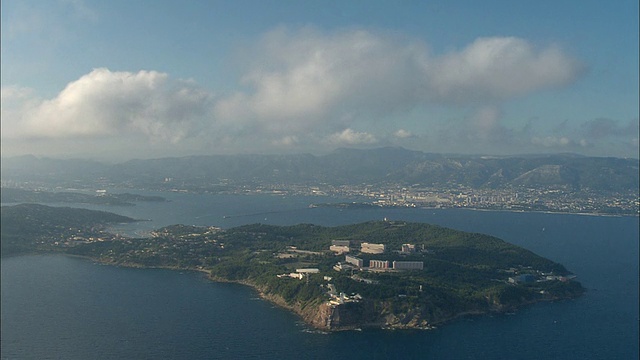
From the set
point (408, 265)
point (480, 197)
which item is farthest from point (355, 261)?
point (480, 197)

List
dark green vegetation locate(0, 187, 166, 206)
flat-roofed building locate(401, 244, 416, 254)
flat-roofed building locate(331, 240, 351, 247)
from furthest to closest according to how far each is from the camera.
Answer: dark green vegetation locate(0, 187, 166, 206) < flat-roofed building locate(331, 240, 351, 247) < flat-roofed building locate(401, 244, 416, 254)

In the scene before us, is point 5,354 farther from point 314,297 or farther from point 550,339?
point 550,339

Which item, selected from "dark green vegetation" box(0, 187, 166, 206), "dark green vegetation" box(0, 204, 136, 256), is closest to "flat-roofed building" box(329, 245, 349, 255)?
"dark green vegetation" box(0, 204, 136, 256)

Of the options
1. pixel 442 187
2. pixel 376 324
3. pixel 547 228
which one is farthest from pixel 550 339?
pixel 442 187

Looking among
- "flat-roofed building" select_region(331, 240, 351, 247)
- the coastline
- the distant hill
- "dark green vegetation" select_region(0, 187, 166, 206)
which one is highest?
the distant hill

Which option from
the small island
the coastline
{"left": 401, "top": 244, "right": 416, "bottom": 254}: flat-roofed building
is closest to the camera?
the coastline

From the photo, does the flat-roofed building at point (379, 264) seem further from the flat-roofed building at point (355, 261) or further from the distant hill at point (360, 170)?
the distant hill at point (360, 170)

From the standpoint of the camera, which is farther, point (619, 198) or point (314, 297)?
point (619, 198)

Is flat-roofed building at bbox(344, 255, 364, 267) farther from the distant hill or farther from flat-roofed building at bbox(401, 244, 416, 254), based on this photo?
the distant hill
